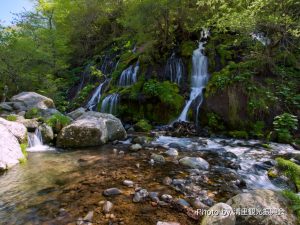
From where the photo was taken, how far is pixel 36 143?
27.1 ft

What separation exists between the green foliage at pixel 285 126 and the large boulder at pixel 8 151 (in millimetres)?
8099

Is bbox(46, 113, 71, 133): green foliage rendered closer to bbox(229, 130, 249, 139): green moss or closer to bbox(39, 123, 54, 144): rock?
bbox(39, 123, 54, 144): rock

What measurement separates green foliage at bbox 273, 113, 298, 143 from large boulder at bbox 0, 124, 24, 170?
8.10m

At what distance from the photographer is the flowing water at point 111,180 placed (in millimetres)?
3688

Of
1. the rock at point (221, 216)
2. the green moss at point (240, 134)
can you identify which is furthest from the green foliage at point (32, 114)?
the rock at point (221, 216)

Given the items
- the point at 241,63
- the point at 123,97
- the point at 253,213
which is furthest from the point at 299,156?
the point at 123,97

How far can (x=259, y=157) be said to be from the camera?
22.1 ft

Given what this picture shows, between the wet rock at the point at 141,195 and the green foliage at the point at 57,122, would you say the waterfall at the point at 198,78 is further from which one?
the wet rock at the point at 141,195

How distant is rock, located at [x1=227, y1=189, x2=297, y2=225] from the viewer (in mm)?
3121

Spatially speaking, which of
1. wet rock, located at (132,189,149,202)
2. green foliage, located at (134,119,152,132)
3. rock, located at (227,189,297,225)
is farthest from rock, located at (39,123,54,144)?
rock, located at (227,189,297,225)

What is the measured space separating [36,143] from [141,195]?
17.9 ft

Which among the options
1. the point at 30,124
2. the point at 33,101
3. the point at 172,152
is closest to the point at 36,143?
the point at 30,124

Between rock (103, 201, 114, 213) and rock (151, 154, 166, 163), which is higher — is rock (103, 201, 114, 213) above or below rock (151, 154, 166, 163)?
below

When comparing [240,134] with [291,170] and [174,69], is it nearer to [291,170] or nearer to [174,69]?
[291,170]
